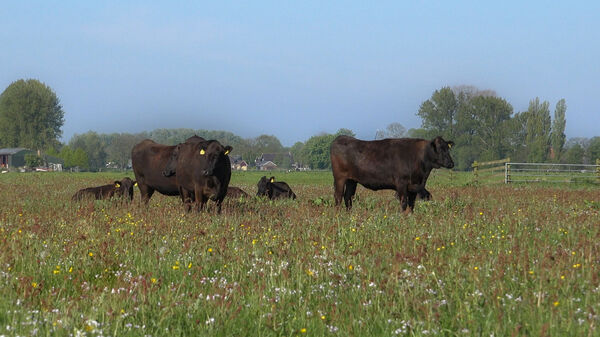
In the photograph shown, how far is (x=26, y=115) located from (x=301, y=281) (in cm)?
11684

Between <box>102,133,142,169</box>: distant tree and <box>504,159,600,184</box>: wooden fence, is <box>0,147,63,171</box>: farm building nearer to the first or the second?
<box>102,133,142,169</box>: distant tree

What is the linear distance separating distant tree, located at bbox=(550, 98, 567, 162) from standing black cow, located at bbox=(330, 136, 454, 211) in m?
80.4

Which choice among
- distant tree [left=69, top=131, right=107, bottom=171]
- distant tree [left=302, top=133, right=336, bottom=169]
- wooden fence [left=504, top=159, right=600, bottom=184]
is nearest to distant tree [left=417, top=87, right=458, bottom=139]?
distant tree [left=302, top=133, right=336, bottom=169]

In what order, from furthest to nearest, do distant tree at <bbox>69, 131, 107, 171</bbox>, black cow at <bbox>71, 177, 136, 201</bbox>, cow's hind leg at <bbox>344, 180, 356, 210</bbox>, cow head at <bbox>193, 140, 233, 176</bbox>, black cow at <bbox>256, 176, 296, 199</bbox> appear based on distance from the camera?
distant tree at <bbox>69, 131, 107, 171</bbox> → black cow at <bbox>256, 176, 296, 199</bbox> → black cow at <bbox>71, 177, 136, 201</bbox> → cow's hind leg at <bbox>344, 180, 356, 210</bbox> → cow head at <bbox>193, 140, 233, 176</bbox>

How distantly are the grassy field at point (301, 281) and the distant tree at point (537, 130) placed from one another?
82.3 m

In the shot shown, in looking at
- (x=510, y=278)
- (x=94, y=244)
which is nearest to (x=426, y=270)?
(x=510, y=278)

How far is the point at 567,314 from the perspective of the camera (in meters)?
4.41

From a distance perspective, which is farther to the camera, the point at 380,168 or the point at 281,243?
the point at 380,168

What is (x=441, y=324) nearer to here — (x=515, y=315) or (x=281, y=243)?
(x=515, y=315)

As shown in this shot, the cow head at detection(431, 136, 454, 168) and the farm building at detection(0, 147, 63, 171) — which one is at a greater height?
the cow head at detection(431, 136, 454, 168)

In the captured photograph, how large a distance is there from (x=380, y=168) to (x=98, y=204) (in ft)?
23.4

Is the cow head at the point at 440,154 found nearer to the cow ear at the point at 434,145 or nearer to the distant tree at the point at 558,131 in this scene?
the cow ear at the point at 434,145

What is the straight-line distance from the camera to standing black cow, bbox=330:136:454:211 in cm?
1362

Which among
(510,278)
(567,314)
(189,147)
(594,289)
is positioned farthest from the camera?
(189,147)
